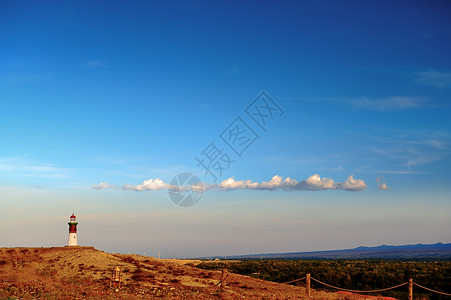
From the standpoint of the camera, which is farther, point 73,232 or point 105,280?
point 73,232

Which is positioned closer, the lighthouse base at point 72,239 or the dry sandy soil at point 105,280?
the dry sandy soil at point 105,280

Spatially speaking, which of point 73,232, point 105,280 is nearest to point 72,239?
point 73,232

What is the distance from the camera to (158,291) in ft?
80.4

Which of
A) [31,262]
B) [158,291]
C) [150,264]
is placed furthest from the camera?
[150,264]

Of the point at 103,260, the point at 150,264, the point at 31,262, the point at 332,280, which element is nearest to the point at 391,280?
the point at 332,280

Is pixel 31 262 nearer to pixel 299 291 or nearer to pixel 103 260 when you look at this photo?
pixel 103 260

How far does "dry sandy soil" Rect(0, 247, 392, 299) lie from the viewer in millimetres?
22344

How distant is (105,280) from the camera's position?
1096 inches

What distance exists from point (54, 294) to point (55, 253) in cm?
1632

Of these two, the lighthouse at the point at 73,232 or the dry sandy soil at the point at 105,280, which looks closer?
the dry sandy soil at the point at 105,280

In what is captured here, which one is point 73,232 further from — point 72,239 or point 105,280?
point 105,280

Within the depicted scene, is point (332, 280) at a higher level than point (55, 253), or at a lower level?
lower

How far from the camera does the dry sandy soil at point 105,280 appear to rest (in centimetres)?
2234

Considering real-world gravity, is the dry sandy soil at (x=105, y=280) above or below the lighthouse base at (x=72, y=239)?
below
